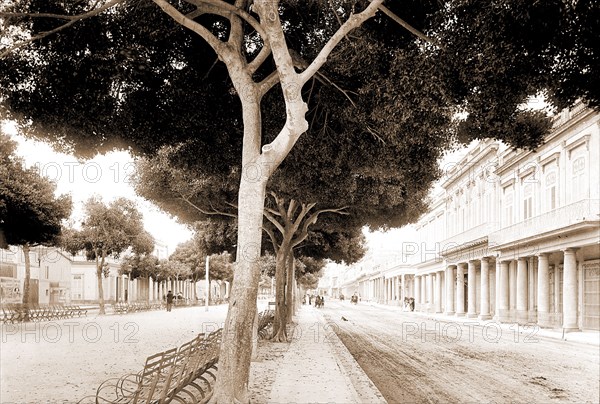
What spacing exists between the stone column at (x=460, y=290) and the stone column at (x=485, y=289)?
A: 4943mm

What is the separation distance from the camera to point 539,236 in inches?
1145

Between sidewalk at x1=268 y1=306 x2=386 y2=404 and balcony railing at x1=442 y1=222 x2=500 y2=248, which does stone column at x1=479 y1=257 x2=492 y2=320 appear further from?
sidewalk at x1=268 y1=306 x2=386 y2=404

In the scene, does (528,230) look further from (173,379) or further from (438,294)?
(173,379)

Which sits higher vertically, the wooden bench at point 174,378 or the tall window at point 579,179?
the tall window at point 579,179

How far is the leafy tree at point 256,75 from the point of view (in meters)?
7.75

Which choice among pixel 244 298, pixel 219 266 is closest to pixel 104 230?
pixel 244 298

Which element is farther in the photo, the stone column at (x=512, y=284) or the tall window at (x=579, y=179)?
the stone column at (x=512, y=284)

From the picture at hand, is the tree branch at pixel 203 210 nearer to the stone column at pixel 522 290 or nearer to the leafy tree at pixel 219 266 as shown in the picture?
the stone column at pixel 522 290

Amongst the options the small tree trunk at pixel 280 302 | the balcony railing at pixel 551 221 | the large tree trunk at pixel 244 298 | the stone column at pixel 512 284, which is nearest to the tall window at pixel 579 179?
the balcony railing at pixel 551 221

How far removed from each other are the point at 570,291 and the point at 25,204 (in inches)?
935

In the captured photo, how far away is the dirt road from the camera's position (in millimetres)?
10867

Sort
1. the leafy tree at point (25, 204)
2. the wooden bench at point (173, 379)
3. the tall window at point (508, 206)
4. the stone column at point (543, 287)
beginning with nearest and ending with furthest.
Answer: the wooden bench at point (173, 379)
the leafy tree at point (25, 204)
the stone column at point (543, 287)
the tall window at point (508, 206)

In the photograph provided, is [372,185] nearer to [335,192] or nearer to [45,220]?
[335,192]

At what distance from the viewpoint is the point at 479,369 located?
14.4 metres
